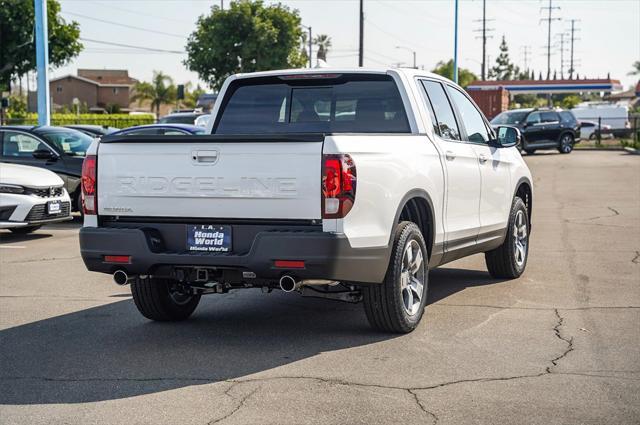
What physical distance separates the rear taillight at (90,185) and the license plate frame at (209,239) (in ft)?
2.52

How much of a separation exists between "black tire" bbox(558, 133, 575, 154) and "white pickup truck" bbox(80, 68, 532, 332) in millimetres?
32385

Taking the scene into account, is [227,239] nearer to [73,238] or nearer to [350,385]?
[350,385]

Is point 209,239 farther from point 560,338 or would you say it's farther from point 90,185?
point 560,338

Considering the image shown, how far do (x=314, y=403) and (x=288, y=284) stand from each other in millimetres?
1284

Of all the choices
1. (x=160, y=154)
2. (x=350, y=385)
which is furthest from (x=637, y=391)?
(x=160, y=154)

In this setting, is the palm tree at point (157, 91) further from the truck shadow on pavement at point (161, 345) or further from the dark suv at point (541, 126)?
the truck shadow on pavement at point (161, 345)

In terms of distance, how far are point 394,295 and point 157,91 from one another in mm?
123065

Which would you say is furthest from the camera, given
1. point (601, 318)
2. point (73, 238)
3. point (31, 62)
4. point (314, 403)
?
point (31, 62)

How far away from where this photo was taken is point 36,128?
677 inches

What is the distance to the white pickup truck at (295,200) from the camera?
664cm

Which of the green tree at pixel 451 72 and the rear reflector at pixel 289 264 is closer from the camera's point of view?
the rear reflector at pixel 289 264

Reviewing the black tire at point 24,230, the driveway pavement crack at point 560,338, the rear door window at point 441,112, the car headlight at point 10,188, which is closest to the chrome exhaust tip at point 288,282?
the driveway pavement crack at point 560,338

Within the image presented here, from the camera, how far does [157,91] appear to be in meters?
128

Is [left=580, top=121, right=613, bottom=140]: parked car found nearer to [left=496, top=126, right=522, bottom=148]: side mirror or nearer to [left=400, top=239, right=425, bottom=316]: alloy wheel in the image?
[left=496, top=126, right=522, bottom=148]: side mirror
